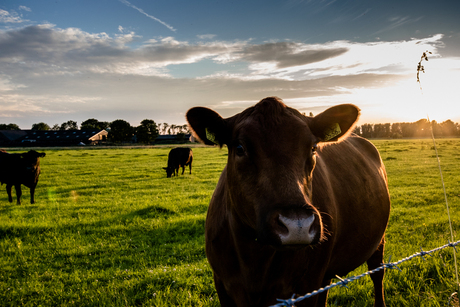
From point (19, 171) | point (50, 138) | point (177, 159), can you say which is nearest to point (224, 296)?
point (19, 171)

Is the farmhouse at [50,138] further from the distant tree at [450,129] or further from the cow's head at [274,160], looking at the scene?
the distant tree at [450,129]

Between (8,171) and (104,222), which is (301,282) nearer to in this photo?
(104,222)

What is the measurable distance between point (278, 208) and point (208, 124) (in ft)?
3.92

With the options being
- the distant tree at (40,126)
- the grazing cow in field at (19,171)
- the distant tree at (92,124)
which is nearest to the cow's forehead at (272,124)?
the grazing cow in field at (19,171)

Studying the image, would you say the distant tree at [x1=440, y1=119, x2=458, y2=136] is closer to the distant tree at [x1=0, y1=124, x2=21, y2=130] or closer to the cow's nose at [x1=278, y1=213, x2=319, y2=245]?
the cow's nose at [x1=278, y1=213, x2=319, y2=245]

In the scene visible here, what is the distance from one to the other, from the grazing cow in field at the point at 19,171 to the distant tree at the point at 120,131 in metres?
79.1

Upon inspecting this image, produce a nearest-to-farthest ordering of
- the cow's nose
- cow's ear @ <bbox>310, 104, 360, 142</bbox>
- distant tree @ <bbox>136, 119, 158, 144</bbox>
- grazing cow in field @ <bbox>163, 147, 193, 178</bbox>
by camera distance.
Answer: the cow's nose → cow's ear @ <bbox>310, 104, 360, 142</bbox> → grazing cow in field @ <bbox>163, 147, 193, 178</bbox> → distant tree @ <bbox>136, 119, 158, 144</bbox>

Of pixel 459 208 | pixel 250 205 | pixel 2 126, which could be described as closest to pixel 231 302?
pixel 250 205

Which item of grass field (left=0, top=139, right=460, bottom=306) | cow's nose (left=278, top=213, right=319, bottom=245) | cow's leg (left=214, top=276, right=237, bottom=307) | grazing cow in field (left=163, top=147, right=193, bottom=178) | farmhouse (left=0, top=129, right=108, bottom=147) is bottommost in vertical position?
grass field (left=0, top=139, right=460, bottom=306)

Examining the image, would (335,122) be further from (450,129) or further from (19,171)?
(450,129)

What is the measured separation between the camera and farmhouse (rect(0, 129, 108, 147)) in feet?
291

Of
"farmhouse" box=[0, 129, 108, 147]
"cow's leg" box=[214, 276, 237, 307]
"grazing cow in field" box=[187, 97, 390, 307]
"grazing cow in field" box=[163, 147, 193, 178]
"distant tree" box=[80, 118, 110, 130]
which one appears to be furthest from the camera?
"distant tree" box=[80, 118, 110, 130]

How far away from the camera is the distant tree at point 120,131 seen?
3447 inches

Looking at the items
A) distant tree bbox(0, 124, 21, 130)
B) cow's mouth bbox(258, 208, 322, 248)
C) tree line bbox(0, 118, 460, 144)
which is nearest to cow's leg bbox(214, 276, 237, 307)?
cow's mouth bbox(258, 208, 322, 248)
